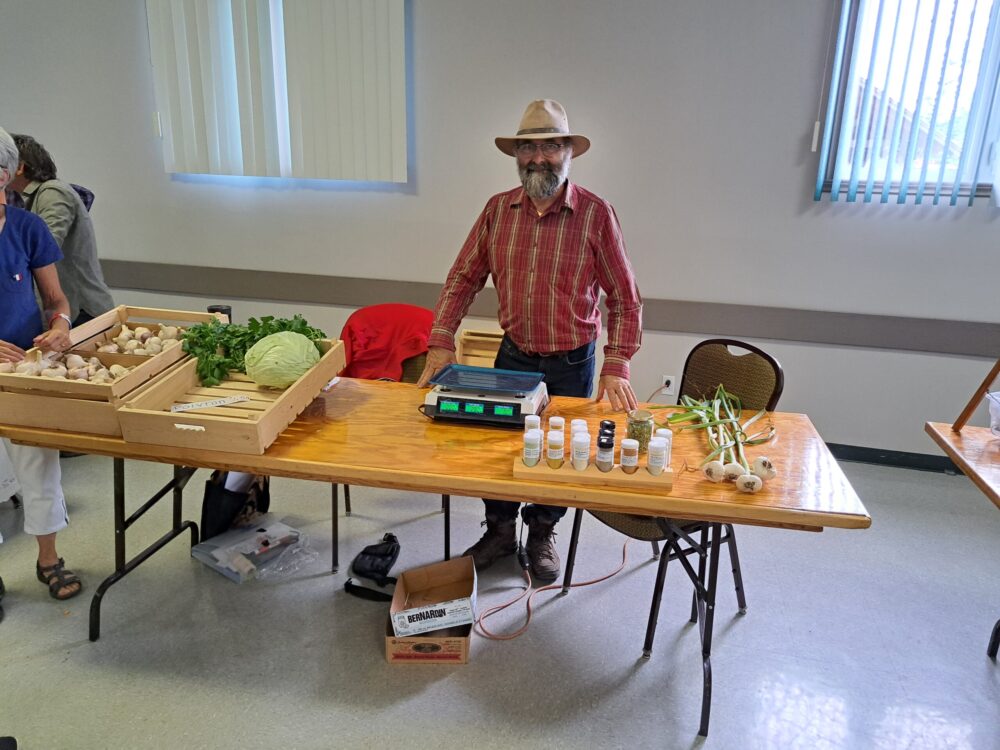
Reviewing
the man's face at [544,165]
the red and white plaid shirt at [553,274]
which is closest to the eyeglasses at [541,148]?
the man's face at [544,165]

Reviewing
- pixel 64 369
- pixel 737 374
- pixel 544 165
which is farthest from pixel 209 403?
pixel 737 374

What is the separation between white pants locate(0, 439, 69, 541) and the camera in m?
2.39

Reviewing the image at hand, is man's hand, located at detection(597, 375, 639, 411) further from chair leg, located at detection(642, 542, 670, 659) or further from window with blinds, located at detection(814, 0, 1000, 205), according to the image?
window with blinds, located at detection(814, 0, 1000, 205)

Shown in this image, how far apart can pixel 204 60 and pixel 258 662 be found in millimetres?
3374

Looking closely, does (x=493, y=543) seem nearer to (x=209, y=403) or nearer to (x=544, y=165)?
(x=209, y=403)

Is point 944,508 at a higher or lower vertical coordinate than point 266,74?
lower

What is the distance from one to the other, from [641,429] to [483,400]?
0.48 meters

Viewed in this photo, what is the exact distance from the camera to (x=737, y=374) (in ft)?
8.30

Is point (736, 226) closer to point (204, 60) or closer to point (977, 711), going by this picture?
point (977, 711)

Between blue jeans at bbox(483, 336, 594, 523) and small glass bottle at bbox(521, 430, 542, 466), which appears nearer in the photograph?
small glass bottle at bbox(521, 430, 542, 466)

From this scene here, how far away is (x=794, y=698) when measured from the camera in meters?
→ 2.16

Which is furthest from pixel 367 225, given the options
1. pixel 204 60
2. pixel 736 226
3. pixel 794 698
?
pixel 794 698

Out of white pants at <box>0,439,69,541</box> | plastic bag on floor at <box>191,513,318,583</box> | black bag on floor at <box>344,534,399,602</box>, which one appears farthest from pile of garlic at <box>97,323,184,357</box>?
black bag on floor at <box>344,534,399,602</box>

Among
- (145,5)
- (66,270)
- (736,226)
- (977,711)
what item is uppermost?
(145,5)
